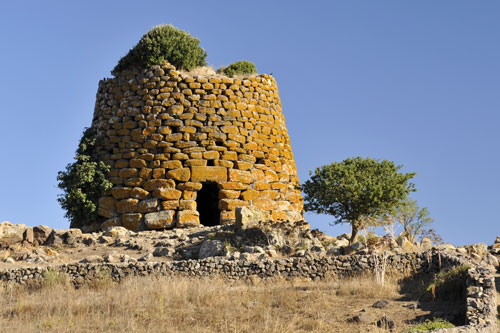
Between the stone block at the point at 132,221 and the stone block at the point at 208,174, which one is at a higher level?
the stone block at the point at 208,174

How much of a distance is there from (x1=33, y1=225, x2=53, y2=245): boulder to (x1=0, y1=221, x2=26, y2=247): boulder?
327 mm

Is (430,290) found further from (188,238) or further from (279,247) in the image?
(188,238)

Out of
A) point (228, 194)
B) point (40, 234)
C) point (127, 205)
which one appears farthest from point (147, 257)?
point (40, 234)

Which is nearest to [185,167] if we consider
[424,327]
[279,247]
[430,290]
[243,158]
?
[243,158]

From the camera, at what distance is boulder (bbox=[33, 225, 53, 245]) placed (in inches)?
604

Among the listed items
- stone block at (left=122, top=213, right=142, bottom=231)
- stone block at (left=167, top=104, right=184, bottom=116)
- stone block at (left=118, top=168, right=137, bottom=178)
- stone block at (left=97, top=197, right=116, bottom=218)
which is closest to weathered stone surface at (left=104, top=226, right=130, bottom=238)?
stone block at (left=122, top=213, right=142, bottom=231)

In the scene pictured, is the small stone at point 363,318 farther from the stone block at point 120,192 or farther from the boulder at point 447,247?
the stone block at point 120,192

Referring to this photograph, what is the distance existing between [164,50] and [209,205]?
5.33m

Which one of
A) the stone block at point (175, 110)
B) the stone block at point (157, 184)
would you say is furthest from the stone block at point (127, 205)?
the stone block at point (175, 110)

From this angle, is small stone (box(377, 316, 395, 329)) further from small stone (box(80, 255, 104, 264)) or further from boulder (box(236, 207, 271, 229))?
small stone (box(80, 255, 104, 264))

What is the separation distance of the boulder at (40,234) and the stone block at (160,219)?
2.67 meters

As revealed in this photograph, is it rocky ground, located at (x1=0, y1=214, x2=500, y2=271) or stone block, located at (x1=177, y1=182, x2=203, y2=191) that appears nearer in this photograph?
rocky ground, located at (x1=0, y1=214, x2=500, y2=271)

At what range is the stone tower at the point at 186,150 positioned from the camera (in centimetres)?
1636

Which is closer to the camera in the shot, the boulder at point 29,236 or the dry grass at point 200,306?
the dry grass at point 200,306
